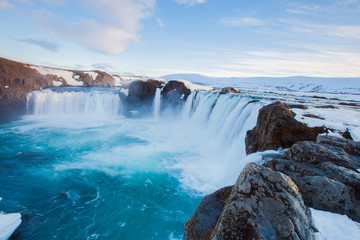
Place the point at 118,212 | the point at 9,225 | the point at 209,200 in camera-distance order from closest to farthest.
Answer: the point at 209,200 < the point at 9,225 < the point at 118,212

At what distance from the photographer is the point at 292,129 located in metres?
7.40

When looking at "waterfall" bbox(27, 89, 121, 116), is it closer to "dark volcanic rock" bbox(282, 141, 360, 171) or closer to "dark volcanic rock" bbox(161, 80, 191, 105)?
"dark volcanic rock" bbox(161, 80, 191, 105)

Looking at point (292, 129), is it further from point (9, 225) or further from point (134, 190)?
point (9, 225)

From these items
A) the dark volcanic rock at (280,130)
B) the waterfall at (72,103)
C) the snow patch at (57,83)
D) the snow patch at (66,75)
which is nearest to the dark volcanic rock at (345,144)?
the dark volcanic rock at (280,130)

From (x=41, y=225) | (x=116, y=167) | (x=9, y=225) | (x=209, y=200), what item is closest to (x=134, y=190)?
(x=116, y=167)

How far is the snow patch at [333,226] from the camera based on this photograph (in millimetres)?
2656

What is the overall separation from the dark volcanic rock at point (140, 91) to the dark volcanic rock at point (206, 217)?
91.5 ft

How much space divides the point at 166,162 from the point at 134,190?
398 centimetres

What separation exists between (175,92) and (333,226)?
2619 centimetres

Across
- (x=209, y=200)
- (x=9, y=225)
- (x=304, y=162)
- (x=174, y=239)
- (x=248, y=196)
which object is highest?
(x=248, y=196)

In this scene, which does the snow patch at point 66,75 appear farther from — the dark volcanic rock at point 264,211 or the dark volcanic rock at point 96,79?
the dark volcanic rock at point 264,211

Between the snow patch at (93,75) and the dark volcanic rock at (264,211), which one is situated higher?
the snow patch at (93,75)

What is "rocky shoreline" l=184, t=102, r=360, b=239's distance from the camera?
88.7 inches

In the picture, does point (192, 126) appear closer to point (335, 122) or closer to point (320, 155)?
point (335, 122)
